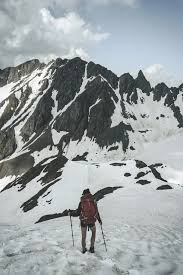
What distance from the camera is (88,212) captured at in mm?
16016

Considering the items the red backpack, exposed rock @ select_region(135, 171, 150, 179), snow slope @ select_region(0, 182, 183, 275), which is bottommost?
snow slope @ select_region(0, 182, 183, 275)

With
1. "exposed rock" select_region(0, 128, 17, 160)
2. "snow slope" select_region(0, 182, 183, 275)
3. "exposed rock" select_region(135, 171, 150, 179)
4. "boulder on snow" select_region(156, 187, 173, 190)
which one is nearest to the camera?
"snow slope" select_region(0, 182, 183, 275)

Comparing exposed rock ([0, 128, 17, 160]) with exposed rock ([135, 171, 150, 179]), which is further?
exposed rock ([0, 128, 17, 160])

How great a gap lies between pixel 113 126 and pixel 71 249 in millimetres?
182884

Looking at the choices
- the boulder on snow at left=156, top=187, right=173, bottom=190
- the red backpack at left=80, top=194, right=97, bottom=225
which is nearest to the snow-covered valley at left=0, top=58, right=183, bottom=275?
the boulder on snow at left=156, top=187, right=173, bottom=190

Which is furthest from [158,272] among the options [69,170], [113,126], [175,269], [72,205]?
[113,126]

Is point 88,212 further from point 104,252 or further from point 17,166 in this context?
point 17,166

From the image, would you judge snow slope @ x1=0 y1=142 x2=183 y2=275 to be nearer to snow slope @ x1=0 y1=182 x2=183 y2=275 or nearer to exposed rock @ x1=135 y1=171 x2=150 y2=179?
snow slope @ x1=0 y1=182 x2=183 y2=275

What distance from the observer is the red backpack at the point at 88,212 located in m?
→ 16.0

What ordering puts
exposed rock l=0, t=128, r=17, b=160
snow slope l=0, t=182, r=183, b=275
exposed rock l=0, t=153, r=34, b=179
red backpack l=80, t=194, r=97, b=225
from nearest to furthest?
snow slope l=0, t=182, r=183, b=275 → red backpack l=80, t=194, r=97, b=225 → exposed rock l=0, t=153, r=34, b=179 → exposed rock l=0, t=128, r=17, b=160

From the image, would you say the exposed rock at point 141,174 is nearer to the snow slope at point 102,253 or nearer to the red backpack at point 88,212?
the snow slope at point 102,253

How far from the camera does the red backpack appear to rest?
629 inches

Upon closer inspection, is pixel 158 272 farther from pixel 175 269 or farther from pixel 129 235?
pixel 129 235

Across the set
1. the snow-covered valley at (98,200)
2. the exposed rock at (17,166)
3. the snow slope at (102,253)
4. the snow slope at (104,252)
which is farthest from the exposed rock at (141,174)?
the exposed rock at (17,166)
